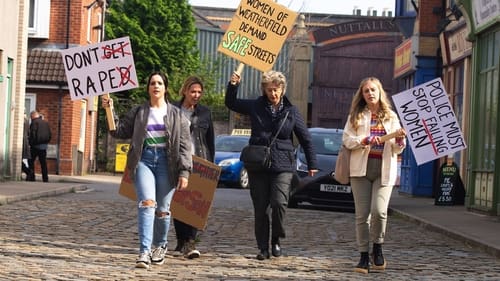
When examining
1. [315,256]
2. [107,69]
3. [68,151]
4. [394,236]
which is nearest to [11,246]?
[107,69]

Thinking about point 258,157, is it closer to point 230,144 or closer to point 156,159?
point 156,159

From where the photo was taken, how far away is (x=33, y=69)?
122ft

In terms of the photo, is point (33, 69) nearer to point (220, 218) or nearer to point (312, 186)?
point (312, 186)

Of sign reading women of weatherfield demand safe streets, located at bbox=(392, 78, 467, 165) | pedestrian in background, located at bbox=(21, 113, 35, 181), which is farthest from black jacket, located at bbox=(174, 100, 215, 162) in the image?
pedestrian in background, located at bbox=(21, 113, 35, 181)

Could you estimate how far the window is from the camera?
3684cm

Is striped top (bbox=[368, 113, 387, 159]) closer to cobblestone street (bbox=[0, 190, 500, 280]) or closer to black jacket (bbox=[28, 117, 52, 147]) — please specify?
cobblestone street (bbox=[0, 190, 500, 280])

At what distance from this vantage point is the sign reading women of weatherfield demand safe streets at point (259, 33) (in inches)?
531

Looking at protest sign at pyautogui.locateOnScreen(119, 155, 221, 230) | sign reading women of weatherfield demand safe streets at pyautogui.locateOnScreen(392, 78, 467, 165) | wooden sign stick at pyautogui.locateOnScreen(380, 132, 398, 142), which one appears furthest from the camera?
sign reading women of weatherfield demand safe streets at pyautogui.locateOnScreen(392, 78, 467, 165)

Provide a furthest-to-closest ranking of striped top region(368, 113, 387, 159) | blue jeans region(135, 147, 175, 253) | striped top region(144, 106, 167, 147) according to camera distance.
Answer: striped top region(368, 113, 387, 159), striped top region(144, 106, 167, 147), blue jeans region(135, 147, 175, 253)

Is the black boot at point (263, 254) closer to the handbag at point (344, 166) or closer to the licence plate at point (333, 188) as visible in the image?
the handbag at point (344, 166)

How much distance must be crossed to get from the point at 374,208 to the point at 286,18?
3.20 m

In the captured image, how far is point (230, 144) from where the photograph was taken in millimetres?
34781

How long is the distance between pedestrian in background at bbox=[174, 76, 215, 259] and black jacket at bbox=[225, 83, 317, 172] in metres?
0.34

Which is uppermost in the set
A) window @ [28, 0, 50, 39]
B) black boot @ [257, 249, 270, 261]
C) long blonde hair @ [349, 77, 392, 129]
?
window @ [28, 0, 50, 39]
